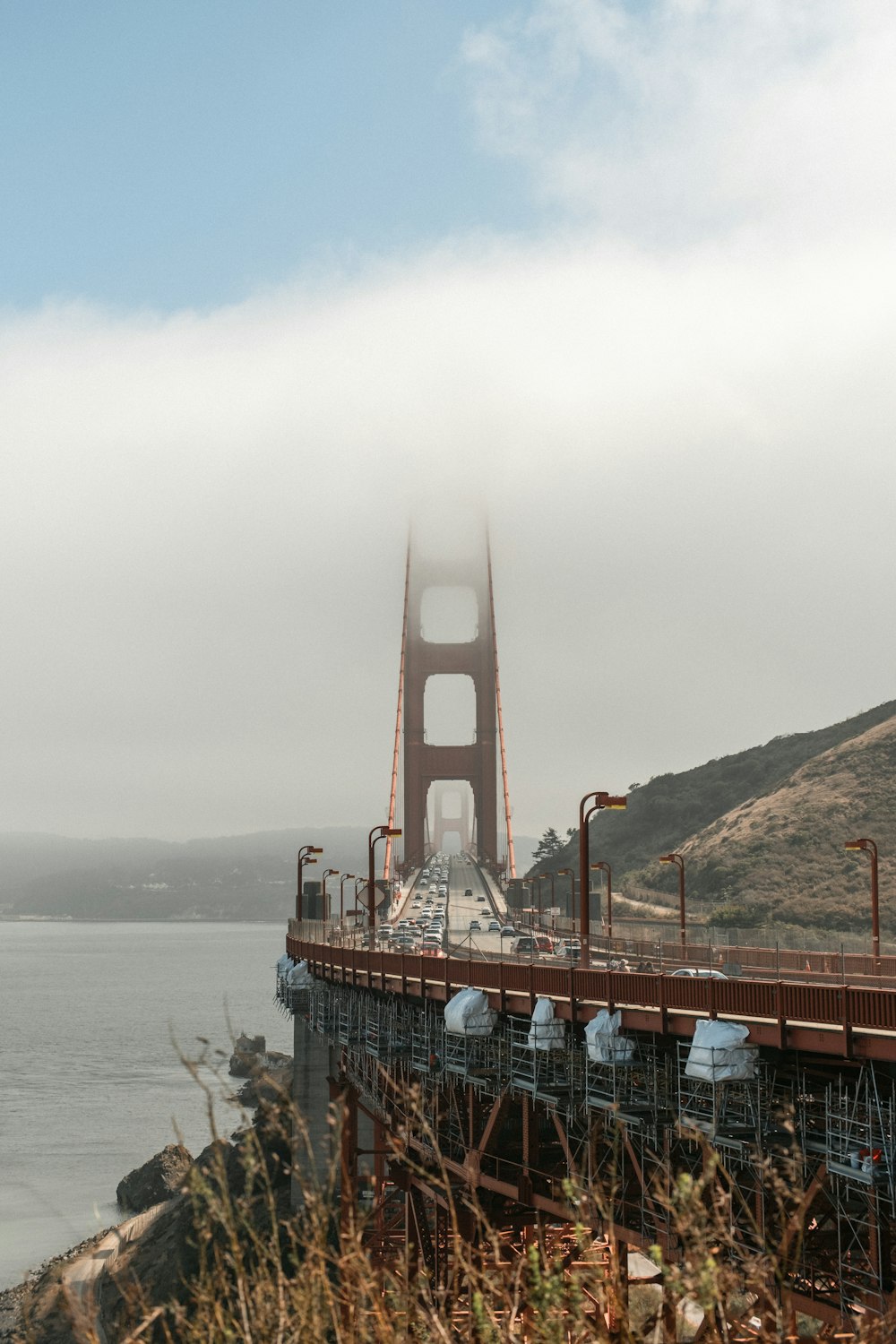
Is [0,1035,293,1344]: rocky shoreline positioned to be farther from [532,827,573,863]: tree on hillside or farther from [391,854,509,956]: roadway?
[532,827,573,863]: tree on hillside

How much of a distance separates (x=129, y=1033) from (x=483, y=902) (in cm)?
3381

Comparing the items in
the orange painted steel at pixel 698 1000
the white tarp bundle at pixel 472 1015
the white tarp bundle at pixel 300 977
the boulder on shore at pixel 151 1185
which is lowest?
the boulder on shore at pixel 151 1185

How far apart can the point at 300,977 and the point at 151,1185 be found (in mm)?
9808

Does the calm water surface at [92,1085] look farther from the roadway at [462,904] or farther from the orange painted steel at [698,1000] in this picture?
the roadway at [462,904]

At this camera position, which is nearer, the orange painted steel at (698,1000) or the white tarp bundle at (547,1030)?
the orange painted steel at (698,1000)

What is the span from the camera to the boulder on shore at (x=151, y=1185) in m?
45.9

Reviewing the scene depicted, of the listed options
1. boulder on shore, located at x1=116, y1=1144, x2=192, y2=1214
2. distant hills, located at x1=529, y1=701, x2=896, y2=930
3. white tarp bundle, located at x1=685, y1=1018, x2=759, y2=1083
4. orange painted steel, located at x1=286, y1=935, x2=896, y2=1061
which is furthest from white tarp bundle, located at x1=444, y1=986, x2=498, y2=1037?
distant hills, located at x1=529, y1=701, x2=896, y2=930

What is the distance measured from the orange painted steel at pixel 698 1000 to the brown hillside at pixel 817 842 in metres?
44.5

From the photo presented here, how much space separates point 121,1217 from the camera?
45.4m

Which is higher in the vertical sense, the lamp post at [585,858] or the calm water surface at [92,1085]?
the lamp post at [585,858]

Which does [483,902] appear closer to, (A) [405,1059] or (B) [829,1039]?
(A) [405,1059]

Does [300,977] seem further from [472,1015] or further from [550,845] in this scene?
[550,845]

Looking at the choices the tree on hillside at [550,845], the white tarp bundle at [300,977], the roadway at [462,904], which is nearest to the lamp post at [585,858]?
the roadway at [462,904]

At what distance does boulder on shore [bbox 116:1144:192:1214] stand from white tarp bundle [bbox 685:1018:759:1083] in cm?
3420
